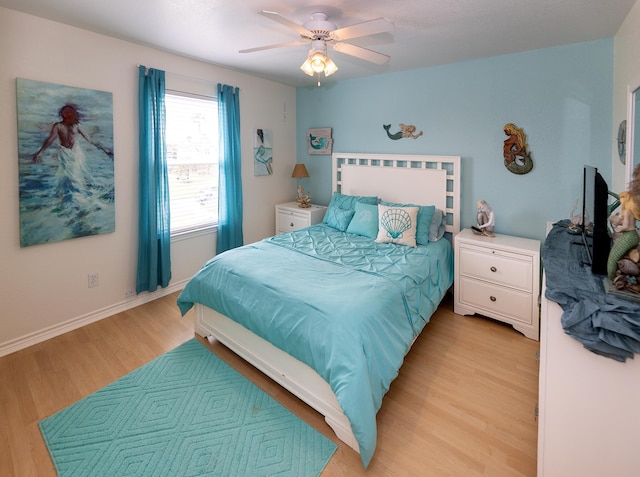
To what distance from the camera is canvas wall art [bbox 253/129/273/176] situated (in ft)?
13.7

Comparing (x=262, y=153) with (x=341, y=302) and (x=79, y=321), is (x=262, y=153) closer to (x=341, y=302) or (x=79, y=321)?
(x=79, y=321)

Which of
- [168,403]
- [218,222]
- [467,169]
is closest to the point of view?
[168,403]

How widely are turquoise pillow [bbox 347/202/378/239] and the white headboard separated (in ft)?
1.66

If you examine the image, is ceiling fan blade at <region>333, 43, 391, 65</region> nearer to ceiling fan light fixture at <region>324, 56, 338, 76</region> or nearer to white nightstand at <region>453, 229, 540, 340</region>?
ceiling fan light fixture at <region>324, 56, 338, 76</region>

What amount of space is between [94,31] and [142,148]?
93 cm

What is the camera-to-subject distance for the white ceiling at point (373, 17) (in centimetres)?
208

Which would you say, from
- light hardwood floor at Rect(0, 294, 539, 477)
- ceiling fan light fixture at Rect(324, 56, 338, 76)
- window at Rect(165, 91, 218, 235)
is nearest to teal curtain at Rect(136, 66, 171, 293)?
window at Rect(165, 91, 218, 235)

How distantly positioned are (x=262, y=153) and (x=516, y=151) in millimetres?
2818

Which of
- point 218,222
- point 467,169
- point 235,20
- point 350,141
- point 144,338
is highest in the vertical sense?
point 235,20

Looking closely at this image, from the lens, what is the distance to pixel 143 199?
123 inches

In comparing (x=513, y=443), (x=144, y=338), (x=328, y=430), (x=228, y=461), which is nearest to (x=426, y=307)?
(x=513, y=443)

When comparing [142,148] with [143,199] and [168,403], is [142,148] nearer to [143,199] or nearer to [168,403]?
[143,199]

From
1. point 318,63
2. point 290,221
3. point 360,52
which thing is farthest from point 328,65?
point 290,221

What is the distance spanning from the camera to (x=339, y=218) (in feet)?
11.9
